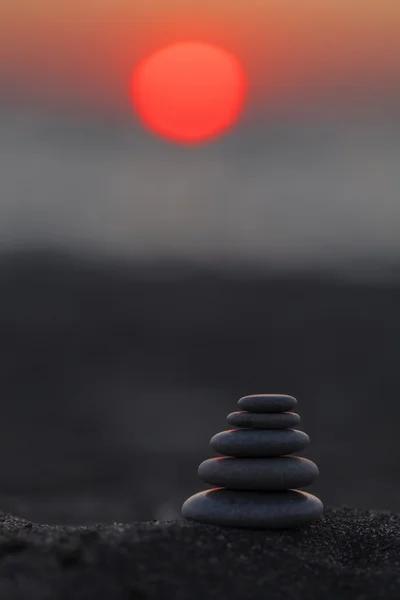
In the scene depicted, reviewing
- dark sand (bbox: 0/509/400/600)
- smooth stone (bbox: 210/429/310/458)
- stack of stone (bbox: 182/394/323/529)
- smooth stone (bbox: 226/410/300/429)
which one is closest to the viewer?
dark sand (bbox: 0/509/400/600)

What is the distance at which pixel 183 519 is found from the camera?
12094mm

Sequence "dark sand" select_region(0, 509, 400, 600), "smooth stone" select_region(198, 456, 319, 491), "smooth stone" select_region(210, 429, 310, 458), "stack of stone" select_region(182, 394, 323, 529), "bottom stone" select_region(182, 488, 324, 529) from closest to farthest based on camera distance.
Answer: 1. "dark sand" select_region(0, 509, 400, 600)
2. "bottom stone" select_region(182, 488, 324, 529)
3. "stack of stone" select_region(182, 394, 323, 529)
4. "smooth stone" select_region(198, 456, 319, 491)
5. "smooth stone" select_region(210, 429, 310, 458)

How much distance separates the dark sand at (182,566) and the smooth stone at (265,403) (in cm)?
153

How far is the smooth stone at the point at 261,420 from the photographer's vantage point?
11.9 m

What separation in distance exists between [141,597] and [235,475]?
316 cm

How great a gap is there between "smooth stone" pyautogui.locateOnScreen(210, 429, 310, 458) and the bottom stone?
0.51 meters

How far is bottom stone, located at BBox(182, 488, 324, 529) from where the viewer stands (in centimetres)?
1137

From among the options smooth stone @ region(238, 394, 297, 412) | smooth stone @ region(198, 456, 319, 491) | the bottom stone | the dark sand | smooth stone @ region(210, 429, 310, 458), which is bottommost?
the dark sand

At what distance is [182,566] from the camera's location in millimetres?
9445

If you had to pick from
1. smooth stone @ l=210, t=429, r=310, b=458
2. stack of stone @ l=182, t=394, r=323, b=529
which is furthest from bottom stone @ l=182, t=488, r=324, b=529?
smooth stone @ l=210, t=429, r=310, b=458

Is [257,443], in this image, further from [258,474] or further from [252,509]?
[252,509]

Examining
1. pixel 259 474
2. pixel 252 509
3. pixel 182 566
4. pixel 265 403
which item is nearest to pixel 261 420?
pixel 265 403

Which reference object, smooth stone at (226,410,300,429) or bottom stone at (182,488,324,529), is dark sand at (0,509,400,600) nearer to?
bottom stone at (182,488,324,529)

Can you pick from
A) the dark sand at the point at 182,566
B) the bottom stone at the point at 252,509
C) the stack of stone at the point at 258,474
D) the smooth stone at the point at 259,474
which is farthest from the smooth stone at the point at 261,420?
the dark sand at the point at 182,566
